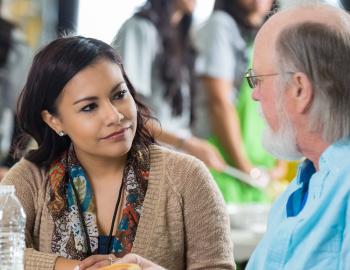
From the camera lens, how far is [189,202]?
2277 mm

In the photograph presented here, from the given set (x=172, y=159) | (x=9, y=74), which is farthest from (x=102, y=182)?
(x=9, y=74)

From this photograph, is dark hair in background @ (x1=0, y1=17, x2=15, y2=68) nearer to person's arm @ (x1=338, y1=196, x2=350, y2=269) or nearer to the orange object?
the orange object

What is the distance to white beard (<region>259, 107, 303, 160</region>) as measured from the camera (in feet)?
5.88

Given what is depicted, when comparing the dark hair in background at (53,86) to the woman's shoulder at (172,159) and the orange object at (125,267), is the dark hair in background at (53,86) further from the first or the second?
the orange object at (125,267)

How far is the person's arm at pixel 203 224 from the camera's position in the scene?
225 centimetres

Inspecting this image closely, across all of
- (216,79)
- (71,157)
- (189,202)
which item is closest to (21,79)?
(216,79)

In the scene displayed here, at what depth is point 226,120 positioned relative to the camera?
444 cm

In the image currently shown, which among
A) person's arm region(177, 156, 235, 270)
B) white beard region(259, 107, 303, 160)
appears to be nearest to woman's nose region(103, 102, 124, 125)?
person's arm region(177, 156, 235, 270)

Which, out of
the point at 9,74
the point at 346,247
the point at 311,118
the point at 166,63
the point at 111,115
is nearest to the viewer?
the point at 346,247

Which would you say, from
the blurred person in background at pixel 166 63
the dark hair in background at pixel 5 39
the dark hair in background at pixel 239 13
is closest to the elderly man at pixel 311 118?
the blurred person in background at pixel 166 63

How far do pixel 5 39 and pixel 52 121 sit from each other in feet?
6.11

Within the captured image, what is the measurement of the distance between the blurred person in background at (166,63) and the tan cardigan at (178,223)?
6.03ft

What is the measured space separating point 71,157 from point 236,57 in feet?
7.04

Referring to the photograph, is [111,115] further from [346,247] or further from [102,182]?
[346,247]
